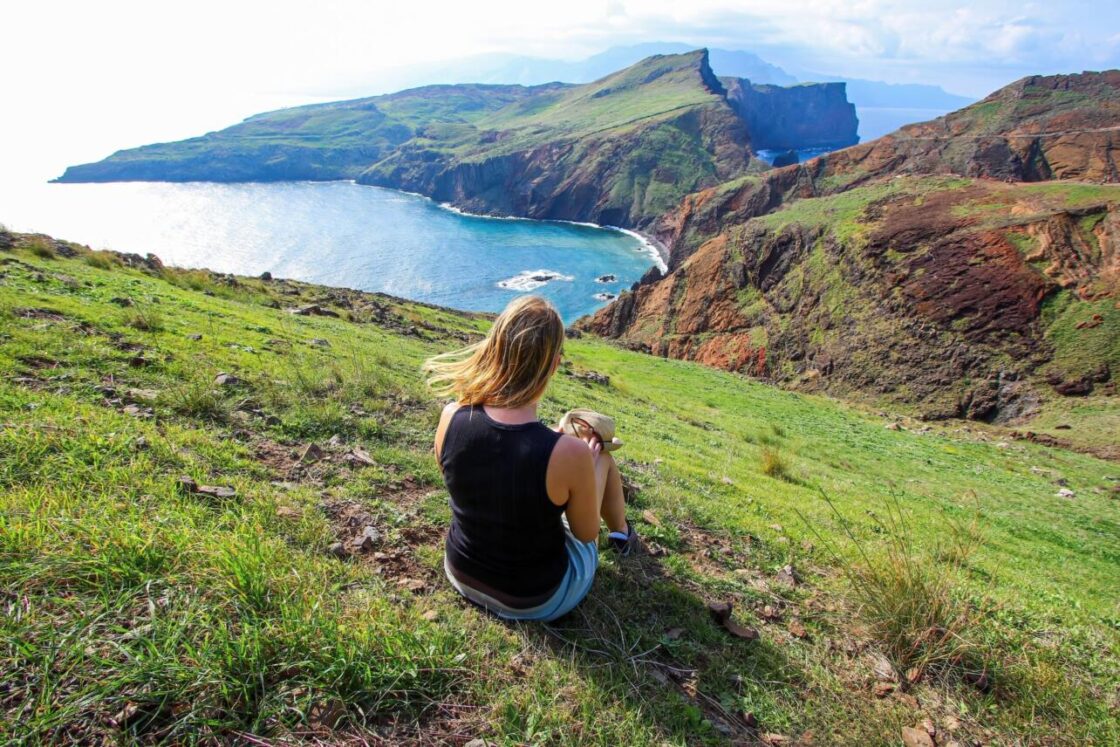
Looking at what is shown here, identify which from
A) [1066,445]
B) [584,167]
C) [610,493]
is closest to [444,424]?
[610,493]

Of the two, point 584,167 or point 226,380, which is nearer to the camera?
point 226,380

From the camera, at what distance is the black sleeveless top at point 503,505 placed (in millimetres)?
3527

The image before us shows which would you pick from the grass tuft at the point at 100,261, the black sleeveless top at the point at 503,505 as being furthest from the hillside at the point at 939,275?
the grass tuft at the point at 100,261

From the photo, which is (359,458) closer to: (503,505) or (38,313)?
(503,505)

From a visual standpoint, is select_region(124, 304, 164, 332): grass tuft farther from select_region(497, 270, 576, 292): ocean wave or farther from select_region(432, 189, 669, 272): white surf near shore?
select_region(432, 189, 669, 272): white surf near shore

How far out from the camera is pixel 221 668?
2.72m

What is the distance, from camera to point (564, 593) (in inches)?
159

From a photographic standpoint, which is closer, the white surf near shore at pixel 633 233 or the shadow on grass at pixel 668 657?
the shadow on grass at pixel 668 657

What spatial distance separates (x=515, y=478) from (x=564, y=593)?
1.15 metres

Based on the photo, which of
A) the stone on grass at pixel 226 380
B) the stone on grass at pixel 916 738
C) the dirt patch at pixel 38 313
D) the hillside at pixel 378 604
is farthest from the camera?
the dirt patch at pixel 38 313

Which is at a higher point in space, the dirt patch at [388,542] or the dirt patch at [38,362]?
the dirt patch at [38,362]

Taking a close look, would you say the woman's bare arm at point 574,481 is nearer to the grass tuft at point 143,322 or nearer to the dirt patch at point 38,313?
the grass tuft at point 143,322

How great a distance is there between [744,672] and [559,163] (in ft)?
534

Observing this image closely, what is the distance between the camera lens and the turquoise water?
293 ft
